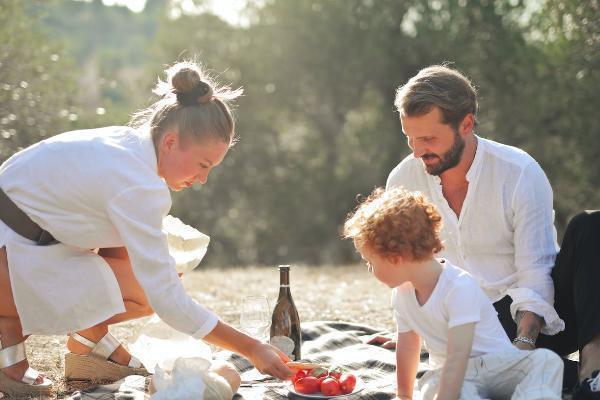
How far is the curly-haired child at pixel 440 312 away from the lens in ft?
10.2

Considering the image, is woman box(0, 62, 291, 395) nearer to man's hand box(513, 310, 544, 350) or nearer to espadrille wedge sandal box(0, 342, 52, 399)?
espadrille wedge sandal box(0, 342, 52, 399)

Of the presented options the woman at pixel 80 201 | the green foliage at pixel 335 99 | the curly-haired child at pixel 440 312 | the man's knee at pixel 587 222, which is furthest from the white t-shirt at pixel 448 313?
the green foliage at pixel 335 99

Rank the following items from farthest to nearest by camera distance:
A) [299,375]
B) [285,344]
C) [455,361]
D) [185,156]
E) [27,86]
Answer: [27,86], [285,344], [185,156], [299,375], [455,361]

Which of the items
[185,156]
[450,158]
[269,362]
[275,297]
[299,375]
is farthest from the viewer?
[275,297]

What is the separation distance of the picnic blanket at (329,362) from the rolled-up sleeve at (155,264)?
51 cm

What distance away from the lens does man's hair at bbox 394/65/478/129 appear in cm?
405

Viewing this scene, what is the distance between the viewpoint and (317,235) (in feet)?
56.0

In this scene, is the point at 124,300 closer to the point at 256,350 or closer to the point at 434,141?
the point at 256,350

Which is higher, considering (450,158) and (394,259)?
(450,158)

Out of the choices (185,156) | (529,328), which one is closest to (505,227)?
(529,328)

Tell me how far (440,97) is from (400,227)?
1.14 meters

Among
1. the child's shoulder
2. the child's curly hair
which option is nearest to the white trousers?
the child's shoulder

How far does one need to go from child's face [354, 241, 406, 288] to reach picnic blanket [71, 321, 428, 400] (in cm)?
63

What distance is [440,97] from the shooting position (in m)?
4.05
